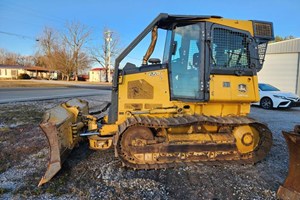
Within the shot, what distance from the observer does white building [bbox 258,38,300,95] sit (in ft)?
71.7

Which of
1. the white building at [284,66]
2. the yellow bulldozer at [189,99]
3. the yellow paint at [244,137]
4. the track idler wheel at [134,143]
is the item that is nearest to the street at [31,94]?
the yellow bulldozer at [189,99]

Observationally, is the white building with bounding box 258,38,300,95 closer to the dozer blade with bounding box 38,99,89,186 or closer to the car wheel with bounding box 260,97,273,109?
the car wheel with bounding box 260,97,273,109

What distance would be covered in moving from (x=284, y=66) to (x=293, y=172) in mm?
22151

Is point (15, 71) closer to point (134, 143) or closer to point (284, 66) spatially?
point (284, 66)

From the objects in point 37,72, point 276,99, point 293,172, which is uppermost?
point 37,72

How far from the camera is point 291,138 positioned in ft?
11.3

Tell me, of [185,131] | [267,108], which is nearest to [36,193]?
[185,131]

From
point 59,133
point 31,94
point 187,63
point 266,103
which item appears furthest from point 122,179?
point 31,94

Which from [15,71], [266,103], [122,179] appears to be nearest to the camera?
[122,179]

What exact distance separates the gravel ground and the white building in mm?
19646

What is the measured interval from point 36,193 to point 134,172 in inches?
60.9

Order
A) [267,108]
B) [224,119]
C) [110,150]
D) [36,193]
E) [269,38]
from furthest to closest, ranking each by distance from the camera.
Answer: [267,108] < [110,150] < [269,38] < [224,119] < [36,193]

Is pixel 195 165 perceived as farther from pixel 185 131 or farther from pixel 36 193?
pixel 36 193

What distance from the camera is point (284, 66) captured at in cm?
2258
